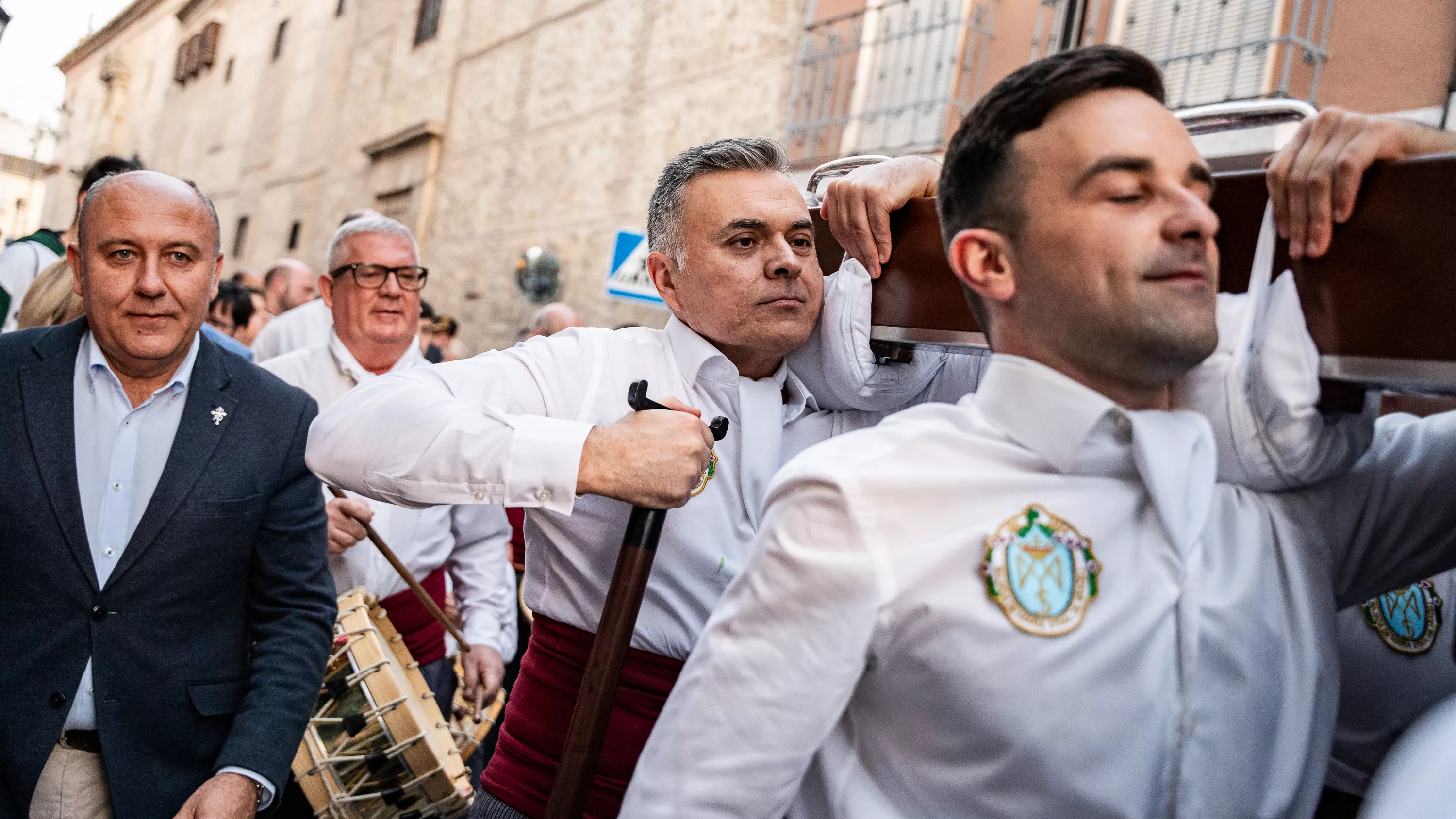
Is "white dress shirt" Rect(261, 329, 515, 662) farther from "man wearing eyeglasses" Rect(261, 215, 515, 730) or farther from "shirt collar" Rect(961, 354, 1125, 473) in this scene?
"shirt collar" Rect(961, 354, 1125, 473)

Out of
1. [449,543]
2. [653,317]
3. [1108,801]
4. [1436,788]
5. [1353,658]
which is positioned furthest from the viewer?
[653,317]

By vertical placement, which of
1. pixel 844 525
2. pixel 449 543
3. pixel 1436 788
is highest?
pixel 844 525

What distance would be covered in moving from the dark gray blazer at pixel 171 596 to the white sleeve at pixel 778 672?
1279 mm

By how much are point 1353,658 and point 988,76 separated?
23.7 feet

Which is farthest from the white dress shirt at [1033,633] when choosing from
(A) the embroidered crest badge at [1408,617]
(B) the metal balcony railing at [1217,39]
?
(B) the metal balcony railing at [1217,39]

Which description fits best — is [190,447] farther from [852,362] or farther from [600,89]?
[600,89]

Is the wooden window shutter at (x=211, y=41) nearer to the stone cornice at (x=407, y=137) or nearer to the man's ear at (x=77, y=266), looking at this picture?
the stone cornice at (x=407, y=137)

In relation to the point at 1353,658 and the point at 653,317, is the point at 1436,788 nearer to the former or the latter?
the point at 1353,658

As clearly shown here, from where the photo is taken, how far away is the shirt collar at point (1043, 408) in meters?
1.35

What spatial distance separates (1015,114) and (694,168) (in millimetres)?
1034

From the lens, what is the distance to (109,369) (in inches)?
93.7

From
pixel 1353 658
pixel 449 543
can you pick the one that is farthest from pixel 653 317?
pixel 1353 658

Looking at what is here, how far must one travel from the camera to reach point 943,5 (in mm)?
8273

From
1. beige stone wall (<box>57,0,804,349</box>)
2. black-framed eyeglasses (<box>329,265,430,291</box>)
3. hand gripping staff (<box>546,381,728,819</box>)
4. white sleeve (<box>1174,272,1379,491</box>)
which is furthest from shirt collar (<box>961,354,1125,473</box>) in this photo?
beige stone wall (<box>57,0,804,349</box>)
